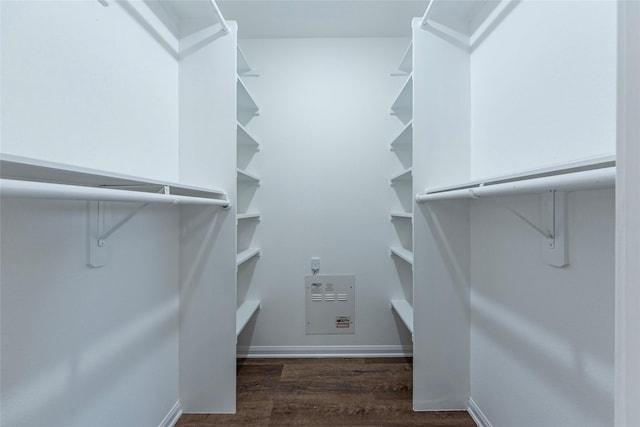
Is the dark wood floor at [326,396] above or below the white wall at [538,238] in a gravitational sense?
below

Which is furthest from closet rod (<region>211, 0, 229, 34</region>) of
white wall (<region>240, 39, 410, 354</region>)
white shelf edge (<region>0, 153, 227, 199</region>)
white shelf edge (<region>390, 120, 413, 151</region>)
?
white shelf edge (<region>390, 120, 413, 151</region>)

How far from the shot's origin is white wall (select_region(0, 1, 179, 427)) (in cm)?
79

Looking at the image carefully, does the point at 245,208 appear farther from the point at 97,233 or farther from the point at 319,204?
the point at 97,233

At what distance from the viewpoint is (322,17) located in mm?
1974

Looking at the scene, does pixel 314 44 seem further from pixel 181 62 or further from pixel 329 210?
pixel 329 210

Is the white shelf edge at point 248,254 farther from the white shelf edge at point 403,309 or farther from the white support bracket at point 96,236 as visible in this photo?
the white shelf edge at point 403,309

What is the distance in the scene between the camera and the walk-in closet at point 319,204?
0.80 meters

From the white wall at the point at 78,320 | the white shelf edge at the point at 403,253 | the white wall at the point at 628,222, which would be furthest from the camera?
the white shelf edge at the point at 403,253

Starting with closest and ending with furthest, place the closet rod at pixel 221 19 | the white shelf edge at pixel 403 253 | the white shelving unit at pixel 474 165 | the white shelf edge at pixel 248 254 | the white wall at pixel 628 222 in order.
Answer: the white wall at pixel 628 222 < the white shelving unit at pixel 474 165 < the closet rod at pixel 221 19 < the white shelf edge at pixel 403 253 < the white shelf edge at pixel 248 254

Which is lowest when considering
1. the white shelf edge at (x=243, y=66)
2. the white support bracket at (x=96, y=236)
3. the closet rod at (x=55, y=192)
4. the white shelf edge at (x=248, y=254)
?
the white shelf edge at (x=248, y=254)

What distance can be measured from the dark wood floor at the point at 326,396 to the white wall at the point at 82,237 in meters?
0.48

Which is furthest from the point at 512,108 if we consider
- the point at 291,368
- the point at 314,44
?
the point at 291,368

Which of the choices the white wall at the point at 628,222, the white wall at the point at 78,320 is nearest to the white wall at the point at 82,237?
the white wall at the point at 78,320

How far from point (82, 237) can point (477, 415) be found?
6.26 ft
